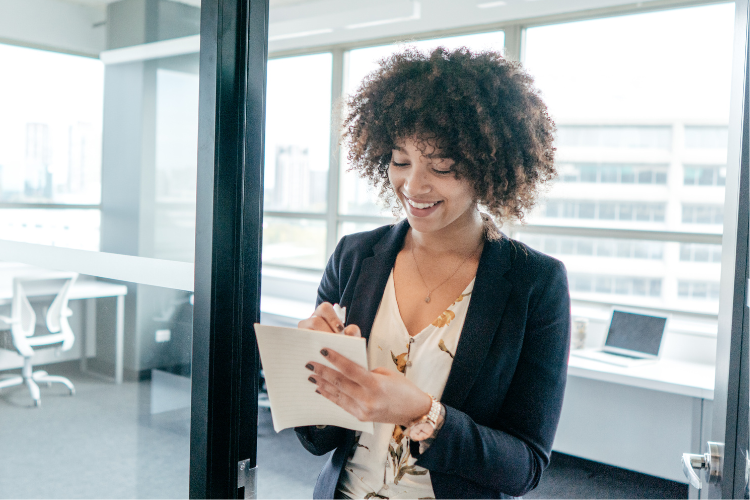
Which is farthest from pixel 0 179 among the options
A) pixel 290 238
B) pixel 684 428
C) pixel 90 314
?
pixel 290 238

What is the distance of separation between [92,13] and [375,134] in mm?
575

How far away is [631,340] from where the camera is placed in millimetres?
3109

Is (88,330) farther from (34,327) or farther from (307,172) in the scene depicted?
(307,172)

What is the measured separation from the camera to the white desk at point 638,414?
8.68 ft

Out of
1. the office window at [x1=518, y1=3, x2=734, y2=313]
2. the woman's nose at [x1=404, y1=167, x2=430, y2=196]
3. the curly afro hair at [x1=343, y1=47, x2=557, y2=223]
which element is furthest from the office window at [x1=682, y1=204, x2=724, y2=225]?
the woman's nose at [x1=404, y1=167, x2=430, y2=196]

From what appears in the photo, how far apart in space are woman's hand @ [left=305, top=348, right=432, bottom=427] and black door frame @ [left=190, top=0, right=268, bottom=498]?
0.27 m

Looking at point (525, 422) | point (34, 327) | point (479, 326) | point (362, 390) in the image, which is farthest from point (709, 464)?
point (34, 327)

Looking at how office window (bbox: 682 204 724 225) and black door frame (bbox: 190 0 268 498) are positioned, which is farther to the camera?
office window (bbox: 682 204 724 225)

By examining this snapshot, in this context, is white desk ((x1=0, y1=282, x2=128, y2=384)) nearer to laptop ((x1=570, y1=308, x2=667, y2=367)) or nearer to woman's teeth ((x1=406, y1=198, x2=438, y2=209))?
woman's teeth ((x1=406, y1=198, x2=438, y2=209))

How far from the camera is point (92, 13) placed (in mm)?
1137

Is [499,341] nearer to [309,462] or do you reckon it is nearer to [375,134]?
[375,134]

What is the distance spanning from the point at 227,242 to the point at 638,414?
2428mm

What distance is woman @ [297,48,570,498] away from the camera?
957 mm

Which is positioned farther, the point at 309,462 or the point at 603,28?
the point at 603,28
